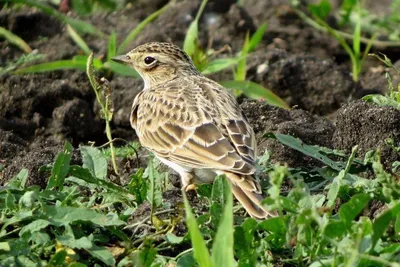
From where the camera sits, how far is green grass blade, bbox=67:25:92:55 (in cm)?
985

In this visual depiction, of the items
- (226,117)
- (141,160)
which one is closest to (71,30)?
(141,160)

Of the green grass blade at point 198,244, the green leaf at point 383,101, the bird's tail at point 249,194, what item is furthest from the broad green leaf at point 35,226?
the green leaf at point 383,101

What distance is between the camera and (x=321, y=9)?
36.8 feet

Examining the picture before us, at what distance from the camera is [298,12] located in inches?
478

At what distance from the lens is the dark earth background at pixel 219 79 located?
7.37 m

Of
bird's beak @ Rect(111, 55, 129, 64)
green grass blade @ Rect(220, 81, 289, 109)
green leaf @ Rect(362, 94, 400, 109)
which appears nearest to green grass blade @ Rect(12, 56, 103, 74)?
bird's beak @ Rect(111, 55, 129, 64)

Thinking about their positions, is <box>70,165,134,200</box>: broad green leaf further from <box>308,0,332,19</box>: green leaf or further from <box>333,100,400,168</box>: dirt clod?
<box>308,0,332,19</box>: green leaf

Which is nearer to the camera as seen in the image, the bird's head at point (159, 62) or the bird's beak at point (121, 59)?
the bird's head at point (159, 62)

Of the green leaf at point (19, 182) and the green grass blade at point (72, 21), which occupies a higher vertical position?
the green leaf at point (19, 182)

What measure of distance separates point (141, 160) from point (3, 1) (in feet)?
11.6

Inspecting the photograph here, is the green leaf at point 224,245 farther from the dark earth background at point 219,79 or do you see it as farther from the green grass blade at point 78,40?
the green grass blade at point 78,40

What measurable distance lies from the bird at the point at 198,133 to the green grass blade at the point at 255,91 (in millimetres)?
788

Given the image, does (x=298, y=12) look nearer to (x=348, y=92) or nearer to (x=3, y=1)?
(x=348, y=92)

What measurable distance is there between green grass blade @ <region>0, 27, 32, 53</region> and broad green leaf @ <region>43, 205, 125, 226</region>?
469 centimetres
